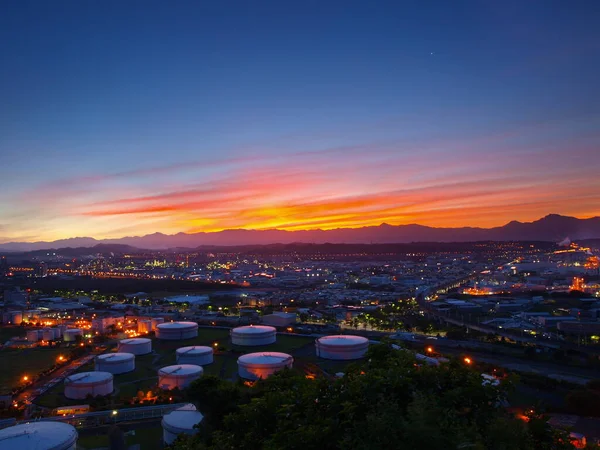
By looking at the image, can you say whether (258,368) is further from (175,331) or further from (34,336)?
(34,336)

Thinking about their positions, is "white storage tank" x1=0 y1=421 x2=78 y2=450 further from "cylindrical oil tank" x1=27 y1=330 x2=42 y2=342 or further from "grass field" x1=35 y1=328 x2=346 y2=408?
"cylindrical oil tank" x1=27 y1=330 x2=42 y2=342

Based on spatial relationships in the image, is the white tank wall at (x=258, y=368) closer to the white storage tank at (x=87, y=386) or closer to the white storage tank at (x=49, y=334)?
the white storage tank at (x=87, y=386)

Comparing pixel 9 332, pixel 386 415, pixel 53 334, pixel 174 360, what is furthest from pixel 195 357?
pixel 386 415

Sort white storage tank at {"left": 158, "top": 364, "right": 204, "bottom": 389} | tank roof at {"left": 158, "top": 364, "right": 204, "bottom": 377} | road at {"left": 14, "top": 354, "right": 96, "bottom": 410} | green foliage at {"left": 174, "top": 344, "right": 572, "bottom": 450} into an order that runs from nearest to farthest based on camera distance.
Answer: green foliage at {"left": 174, "top": 344, "right": 572, "bottom": 450}, road at {"left": 14, "top": 354, "right": 96, "bottom": 410}, white storage tank at {"left": 158, "top": 364, "right": 204, "bottom": 389}, tank roof at {"left": 158, "top": 364, "right": 204, "bottom": 377}

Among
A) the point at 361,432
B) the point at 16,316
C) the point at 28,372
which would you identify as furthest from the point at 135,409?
the point at 16,316

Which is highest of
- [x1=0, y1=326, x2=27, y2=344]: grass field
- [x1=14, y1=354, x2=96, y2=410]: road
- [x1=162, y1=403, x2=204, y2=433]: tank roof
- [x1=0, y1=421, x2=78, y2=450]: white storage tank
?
[x1=0, y1=421, x2=78, y2=450]: white storage tank

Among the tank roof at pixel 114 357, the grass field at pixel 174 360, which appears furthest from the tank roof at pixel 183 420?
the tank roof at pixel 114 357

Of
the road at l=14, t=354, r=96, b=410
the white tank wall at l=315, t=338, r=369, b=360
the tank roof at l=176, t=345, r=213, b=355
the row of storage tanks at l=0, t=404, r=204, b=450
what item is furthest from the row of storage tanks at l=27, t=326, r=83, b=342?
the row of storage tanks at l=0, t=404, r=204, b=450
